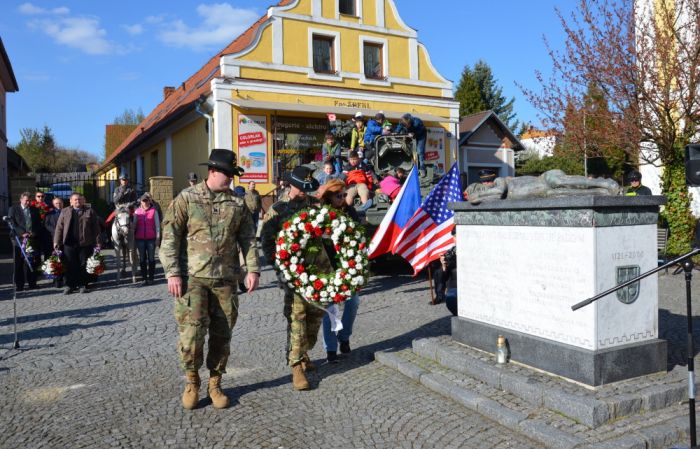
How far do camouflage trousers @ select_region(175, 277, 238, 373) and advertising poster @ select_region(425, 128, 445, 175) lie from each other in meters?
18.8

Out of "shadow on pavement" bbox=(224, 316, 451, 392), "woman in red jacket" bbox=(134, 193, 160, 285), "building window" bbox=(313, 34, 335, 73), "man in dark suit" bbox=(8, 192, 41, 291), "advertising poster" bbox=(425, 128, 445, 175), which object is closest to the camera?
"shadow on pavement" bbox=(224, 316, 451, 392)

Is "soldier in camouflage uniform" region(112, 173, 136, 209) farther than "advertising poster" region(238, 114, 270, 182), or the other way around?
"advertising poster" region(238, 114, 270, 182)

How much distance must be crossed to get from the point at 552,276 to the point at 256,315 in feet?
15.6

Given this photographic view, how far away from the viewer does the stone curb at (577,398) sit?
409 centimetres

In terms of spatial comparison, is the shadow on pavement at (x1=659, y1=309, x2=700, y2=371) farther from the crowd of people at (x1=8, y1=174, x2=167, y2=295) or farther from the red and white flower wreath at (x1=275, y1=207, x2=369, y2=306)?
the crowd of people at (x1=8, y1=174, x2=167, y2=295)

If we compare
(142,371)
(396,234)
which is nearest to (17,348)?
(142,371)

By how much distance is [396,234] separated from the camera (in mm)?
7133

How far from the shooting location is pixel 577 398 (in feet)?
13.9

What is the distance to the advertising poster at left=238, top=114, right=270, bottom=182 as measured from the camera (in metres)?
19.1

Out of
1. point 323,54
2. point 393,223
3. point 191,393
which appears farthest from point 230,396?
point 323,54

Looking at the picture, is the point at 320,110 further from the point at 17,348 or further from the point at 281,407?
the point at 281,407

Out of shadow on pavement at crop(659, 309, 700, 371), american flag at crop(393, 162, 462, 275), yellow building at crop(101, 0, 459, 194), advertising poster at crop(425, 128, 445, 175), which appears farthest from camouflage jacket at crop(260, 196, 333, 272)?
advertising poster at crop(425, 128, 445, 175)

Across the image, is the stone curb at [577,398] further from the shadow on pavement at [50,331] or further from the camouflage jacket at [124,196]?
the camouflage jacket at [124,196]

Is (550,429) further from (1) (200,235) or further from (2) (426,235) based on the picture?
(2) (426,235)
